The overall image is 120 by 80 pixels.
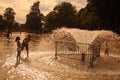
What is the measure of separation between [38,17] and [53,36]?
105427 mm

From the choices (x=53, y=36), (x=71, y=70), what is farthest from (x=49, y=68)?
(x=53, y=36)

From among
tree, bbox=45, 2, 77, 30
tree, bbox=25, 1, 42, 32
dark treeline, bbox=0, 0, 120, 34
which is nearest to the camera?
dark treeline, bbox=0, 0, 120, 34

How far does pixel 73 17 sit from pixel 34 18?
3360 cm

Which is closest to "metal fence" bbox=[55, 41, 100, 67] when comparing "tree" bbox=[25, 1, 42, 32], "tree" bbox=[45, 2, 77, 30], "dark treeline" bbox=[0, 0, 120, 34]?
"dark treeline" bbox=[0, 0, 120, 34]

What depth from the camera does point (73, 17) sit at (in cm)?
10225

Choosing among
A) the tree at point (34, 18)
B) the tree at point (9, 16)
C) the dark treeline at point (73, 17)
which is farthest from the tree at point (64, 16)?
the tree at point (9, 16)

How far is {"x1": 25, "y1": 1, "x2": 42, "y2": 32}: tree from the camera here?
132 m

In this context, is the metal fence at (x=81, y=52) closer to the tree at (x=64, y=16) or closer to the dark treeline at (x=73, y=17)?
the dark treeline at (x=73, y=17)

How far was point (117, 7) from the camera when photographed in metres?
61.2

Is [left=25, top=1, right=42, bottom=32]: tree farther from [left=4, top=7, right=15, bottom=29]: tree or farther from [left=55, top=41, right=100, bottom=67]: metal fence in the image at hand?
[left=55, top=41, right=100, bottom=67]: metal fence

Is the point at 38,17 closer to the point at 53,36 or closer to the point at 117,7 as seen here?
the point at 117,7

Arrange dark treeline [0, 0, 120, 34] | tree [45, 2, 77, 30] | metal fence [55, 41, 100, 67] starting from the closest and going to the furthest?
metal fence [55, 41, 100, 67] → dark treeline [0, 0, 120, 34] → tree [45, 2, 77, 30]

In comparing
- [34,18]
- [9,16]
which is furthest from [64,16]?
[9,16]

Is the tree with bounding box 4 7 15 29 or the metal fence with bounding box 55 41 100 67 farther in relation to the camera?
the tree with bounding box 4 7 15 29
